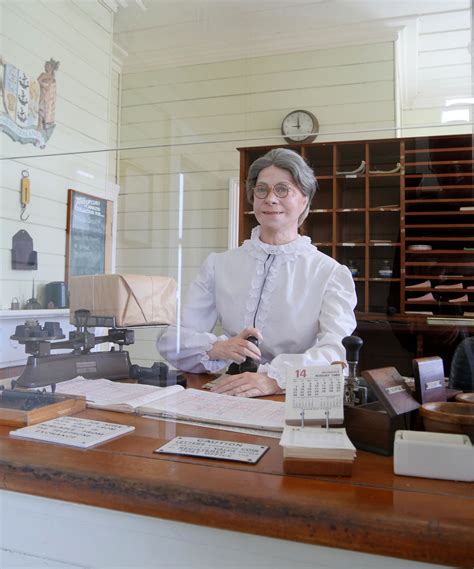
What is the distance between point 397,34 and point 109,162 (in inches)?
39.7

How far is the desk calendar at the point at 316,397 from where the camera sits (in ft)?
2.49

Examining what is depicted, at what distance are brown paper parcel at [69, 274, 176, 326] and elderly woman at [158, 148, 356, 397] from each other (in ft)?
0.45

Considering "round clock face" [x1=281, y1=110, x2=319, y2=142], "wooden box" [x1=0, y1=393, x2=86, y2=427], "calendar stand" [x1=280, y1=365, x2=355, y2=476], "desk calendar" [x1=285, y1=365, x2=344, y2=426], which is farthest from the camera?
"round clock face" [x1=281, y1=110, x2=319, y2=142]

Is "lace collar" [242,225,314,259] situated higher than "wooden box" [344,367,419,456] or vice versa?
"lace collar" [242,225,314,259]

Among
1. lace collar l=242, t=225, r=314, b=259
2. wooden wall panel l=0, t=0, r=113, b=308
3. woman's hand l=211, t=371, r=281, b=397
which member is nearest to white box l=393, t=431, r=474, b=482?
woman's hand l=211, t=371, r=281, b=397

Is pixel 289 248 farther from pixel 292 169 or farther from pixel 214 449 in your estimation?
pixel 214 449

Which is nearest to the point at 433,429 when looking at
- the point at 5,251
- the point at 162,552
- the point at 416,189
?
the point at 162,552

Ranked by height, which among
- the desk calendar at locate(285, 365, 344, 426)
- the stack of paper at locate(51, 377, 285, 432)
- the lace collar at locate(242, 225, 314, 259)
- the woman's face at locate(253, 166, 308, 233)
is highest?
the woman's face at locate(253, 166, 308, 233)

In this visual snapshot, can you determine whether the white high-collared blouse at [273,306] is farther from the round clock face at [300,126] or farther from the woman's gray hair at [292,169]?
the round clock face at [300,126]

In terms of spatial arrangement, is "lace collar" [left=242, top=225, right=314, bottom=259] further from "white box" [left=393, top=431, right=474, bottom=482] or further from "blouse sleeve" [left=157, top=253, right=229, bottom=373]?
"white box" [left=393, top=431, right=474, bottom=482]

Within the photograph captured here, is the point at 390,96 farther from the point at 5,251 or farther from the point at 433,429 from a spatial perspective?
the point at 5,251

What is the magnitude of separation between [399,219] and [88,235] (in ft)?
3.25

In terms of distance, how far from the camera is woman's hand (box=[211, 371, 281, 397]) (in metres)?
1.11

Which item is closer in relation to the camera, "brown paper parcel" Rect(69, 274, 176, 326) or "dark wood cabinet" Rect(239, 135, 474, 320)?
"dark wood cabinet" Rect(239, 135, 474, 320)
